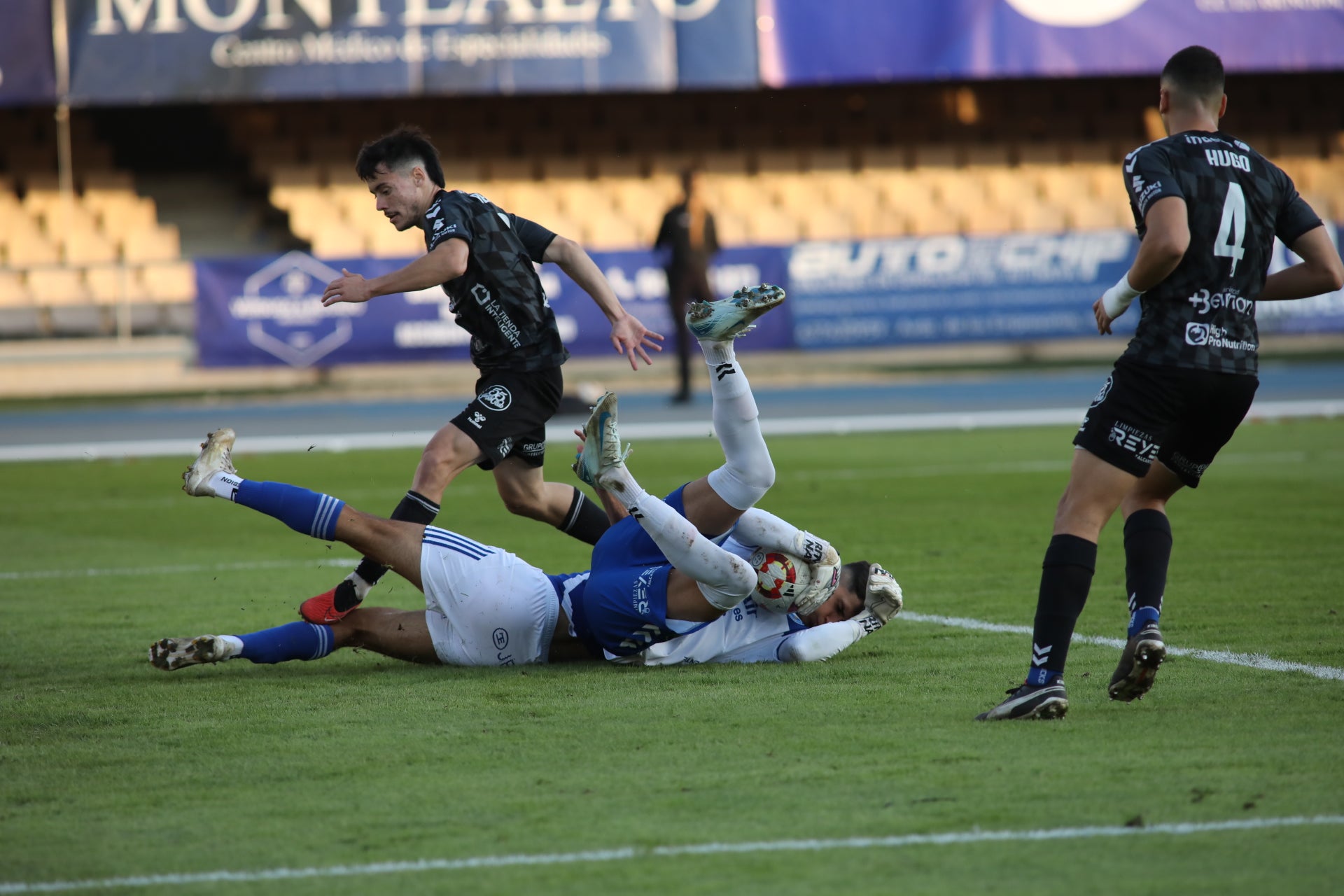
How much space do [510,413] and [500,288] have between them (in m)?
0.49

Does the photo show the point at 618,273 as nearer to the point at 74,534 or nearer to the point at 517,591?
the point at 74,534

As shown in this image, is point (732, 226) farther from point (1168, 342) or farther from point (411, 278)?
point (1168, 342)

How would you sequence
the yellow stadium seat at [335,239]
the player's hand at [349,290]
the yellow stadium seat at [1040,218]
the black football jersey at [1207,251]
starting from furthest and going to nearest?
the yellow stadium seat at [1040,218] < the yellow stadium seat at [335,239] < the player's hand at [349,290] < the black football jersey at [1207,251]

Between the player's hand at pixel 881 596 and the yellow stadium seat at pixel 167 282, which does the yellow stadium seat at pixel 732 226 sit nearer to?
the yellow stadium seat at pixel 167 282

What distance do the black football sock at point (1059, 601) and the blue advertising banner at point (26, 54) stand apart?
18.3 metres

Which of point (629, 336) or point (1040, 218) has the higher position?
point (1040, 218)

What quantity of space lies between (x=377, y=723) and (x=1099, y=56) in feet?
60.0

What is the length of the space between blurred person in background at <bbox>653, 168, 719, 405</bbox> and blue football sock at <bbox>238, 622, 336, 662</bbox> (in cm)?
1141

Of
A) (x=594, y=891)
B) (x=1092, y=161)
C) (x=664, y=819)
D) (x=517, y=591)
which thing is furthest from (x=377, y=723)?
(x=1092, y=161)

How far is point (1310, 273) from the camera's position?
4.46m

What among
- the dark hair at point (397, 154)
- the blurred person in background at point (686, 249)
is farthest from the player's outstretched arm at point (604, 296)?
the blurred person in background at point (686, 249)

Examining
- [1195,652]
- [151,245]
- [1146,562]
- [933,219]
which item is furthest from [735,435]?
[151,245]

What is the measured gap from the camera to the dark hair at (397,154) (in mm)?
5879

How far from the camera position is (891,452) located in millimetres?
12547
